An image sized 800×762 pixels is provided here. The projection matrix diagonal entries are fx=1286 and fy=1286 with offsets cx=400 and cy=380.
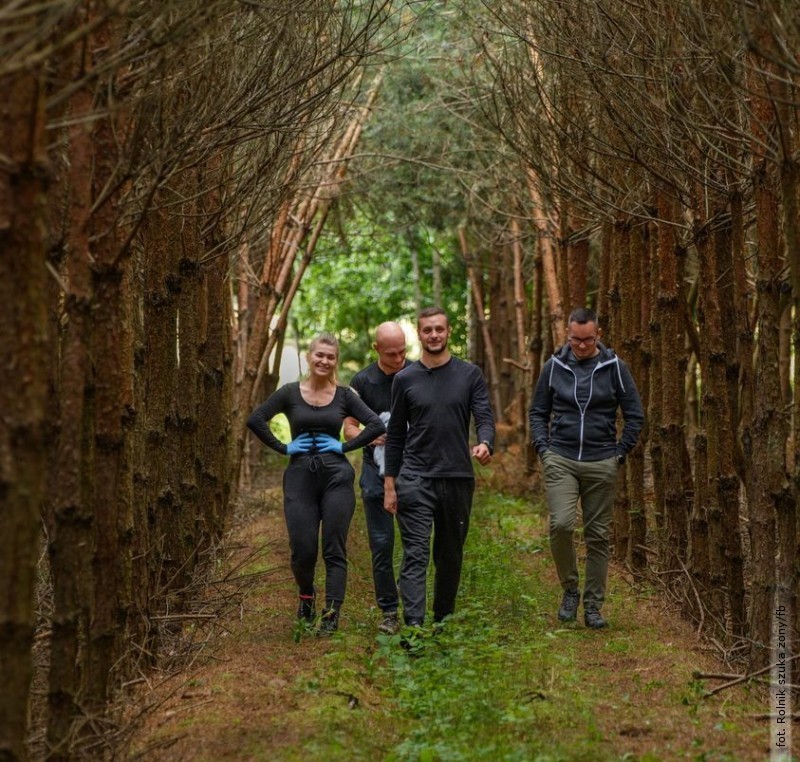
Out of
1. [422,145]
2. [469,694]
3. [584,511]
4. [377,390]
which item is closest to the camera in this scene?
[469,694]

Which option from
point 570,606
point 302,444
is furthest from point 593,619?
point 302,444

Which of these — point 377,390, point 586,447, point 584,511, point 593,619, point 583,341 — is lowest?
point 593,619

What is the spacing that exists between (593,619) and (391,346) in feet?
8.04

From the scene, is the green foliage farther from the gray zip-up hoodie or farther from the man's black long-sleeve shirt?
the man's black long-sleeve shirt

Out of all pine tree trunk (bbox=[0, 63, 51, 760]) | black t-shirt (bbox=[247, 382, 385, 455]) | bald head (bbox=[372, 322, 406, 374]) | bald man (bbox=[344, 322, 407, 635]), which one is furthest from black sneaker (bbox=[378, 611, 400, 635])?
pine tree trunk (bbox=[0, 63, 51, 760])

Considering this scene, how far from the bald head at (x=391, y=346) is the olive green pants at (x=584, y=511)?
1299 millimetres

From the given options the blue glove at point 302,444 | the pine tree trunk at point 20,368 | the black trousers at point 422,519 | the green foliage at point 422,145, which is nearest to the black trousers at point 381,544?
the blue glove at point 302,444

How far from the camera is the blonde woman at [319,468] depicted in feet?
29.3

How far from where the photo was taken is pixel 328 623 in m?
8.75

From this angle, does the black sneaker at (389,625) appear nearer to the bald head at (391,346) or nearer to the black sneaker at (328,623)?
the black sneaker at (328,623)

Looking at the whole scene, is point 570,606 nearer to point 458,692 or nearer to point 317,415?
point 317,415

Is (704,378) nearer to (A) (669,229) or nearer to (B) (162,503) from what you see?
(A) (669,229)

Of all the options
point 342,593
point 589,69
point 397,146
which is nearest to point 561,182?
point 589,69

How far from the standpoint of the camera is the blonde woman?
8.93 m
